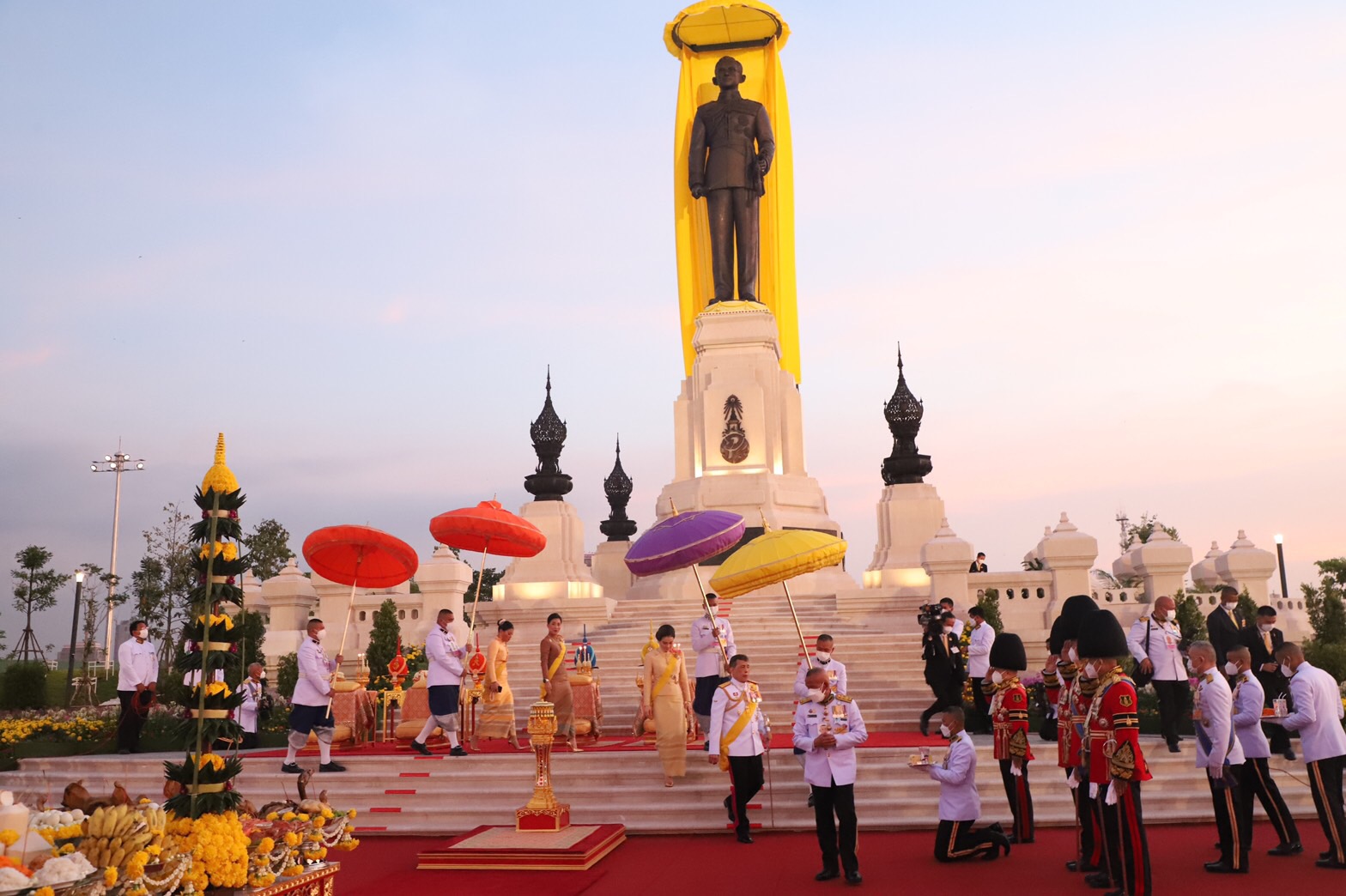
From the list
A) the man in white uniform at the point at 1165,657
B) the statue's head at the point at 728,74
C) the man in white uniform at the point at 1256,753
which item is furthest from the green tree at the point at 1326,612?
the statue's head at the point at 728,74

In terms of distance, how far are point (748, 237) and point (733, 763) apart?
17418mm

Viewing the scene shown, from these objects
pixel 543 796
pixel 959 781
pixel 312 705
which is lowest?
pixel 543 796

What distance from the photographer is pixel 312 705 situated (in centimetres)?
1147

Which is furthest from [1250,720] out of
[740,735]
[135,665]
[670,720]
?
[135,665]

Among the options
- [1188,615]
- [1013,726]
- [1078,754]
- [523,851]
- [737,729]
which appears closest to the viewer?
[1078,754]

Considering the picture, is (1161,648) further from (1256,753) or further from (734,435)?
(734,435)

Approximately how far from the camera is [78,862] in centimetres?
478

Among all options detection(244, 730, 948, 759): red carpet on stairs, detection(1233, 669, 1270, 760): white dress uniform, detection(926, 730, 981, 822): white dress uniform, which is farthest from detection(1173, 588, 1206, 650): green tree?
detection(926, 730, 981, 822): white dress uniform

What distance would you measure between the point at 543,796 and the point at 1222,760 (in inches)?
226

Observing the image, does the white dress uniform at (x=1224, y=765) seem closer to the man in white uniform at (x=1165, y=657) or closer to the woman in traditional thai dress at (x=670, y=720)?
the man in white uniform at (x=1165, y=657)

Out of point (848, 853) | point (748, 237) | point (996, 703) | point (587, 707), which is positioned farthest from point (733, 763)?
point (748, 237)

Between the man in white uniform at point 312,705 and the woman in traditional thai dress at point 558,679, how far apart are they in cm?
255

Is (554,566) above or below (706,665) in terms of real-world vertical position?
above

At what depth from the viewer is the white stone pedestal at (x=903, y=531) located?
22.1 m
